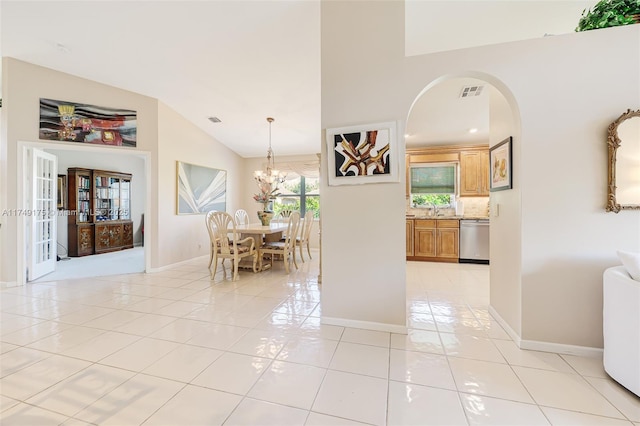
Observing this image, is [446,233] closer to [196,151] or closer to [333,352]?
[333,352]

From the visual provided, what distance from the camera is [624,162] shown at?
1878 mm

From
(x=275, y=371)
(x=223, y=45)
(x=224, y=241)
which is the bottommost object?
(x=275, y=371)

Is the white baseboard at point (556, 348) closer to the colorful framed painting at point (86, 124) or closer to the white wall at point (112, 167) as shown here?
the colorful framed painting at point (86, 124)

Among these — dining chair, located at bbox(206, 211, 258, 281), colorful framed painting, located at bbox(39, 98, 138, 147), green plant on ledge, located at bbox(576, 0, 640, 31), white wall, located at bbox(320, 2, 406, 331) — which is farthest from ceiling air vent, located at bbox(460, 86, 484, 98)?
colorful framed painting, located at bbox(39, 98, 138, 147)

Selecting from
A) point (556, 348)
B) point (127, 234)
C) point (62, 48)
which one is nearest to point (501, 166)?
point (556, 348)

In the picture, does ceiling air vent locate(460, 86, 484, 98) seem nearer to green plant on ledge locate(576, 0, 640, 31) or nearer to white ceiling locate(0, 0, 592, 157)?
white ceiling locate(0, 0, 592, 157)

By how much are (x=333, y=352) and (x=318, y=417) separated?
651 millimetres

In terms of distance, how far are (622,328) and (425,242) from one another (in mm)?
3765

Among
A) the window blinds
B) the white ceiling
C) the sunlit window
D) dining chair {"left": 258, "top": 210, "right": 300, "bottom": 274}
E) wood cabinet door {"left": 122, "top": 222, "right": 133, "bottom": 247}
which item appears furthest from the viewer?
the sunlit window

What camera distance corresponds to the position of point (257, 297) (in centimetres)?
327

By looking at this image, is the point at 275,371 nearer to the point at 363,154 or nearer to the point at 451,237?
the point at 363,154

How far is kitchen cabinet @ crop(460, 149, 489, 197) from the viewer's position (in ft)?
17.6

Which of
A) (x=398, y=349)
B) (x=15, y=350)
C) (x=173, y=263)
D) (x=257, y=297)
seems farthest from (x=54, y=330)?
(x=398, y=349)

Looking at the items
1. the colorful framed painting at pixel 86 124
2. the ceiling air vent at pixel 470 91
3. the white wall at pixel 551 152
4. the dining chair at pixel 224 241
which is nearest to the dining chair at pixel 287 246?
the dining chair at pixel 224 241
